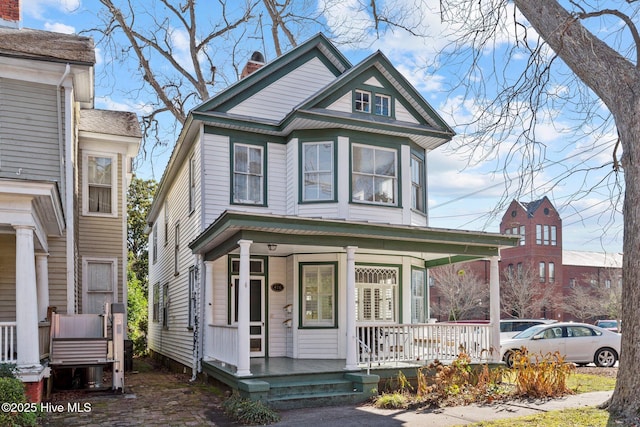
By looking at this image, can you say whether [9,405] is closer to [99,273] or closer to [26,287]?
[26,287]

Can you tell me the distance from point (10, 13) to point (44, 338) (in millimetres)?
8323

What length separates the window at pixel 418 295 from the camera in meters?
15.9

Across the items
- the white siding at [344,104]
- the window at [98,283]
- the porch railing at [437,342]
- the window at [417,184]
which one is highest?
the white siding at [344,104]

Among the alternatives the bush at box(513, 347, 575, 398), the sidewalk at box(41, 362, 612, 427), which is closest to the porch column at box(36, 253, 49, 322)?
the sidewalk at box(41, 362, 612, 427)

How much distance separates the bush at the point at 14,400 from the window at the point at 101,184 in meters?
8.37

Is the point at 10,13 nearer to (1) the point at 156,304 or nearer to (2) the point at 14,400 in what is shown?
(2) the point at 14,400

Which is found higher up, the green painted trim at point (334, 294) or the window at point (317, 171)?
the window at point (317, 171)

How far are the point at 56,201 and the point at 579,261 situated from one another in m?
52.0

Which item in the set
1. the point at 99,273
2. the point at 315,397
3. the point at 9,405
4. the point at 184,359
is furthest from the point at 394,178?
the point at 9,405

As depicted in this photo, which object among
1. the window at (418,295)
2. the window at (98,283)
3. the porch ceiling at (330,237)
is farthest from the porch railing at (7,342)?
the window at (418,295)

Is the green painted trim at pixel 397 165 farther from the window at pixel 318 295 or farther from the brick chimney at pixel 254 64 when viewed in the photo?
the brick chimney at pixel 254 64

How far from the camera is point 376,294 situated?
49.6 ft

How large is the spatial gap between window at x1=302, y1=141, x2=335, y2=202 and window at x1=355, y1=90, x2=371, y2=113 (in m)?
1.38

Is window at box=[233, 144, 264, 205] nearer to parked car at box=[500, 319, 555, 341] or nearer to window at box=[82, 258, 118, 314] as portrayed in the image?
window at box=[82, 258, 118, 314]
